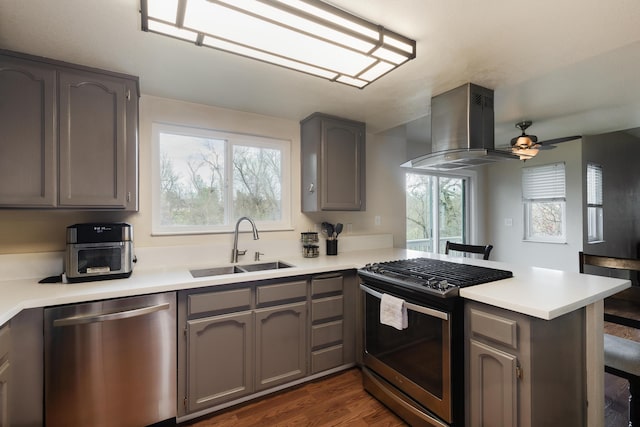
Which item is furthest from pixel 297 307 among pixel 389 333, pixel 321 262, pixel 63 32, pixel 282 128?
pixel 63 32

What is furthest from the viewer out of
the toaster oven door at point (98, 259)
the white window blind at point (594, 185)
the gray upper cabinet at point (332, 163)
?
the white window blind at point (594, 185)

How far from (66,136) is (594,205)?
5.98 meters

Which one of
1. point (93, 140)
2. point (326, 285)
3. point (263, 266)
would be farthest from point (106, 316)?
point (326, 285)

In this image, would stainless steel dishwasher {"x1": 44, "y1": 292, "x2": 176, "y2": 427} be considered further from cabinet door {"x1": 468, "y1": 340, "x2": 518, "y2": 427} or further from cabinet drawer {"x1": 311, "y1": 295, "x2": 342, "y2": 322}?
cabinet door {"x1": 468, "y1": 340, "x2": 518, "y2": 427}

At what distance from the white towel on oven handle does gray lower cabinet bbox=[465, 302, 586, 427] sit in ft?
1.11

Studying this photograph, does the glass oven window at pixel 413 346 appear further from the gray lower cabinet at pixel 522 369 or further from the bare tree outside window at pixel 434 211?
the bare tree outside window at pixel 434 211

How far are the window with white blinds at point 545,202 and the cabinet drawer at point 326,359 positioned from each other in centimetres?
384

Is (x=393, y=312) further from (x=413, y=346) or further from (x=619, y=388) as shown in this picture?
(x=619, y=388)

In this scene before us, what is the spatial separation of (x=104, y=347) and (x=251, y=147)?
5.99ft

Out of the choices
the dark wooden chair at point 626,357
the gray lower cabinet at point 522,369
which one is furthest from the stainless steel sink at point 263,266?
the dark wooden chair at point 626,357

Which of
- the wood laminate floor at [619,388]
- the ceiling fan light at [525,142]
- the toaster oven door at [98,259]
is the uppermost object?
the ceiling fan light at [525,142]

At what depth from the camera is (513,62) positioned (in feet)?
5.84

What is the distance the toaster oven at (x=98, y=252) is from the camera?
1669 millimetres

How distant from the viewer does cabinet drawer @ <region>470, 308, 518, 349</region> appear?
127 cm
